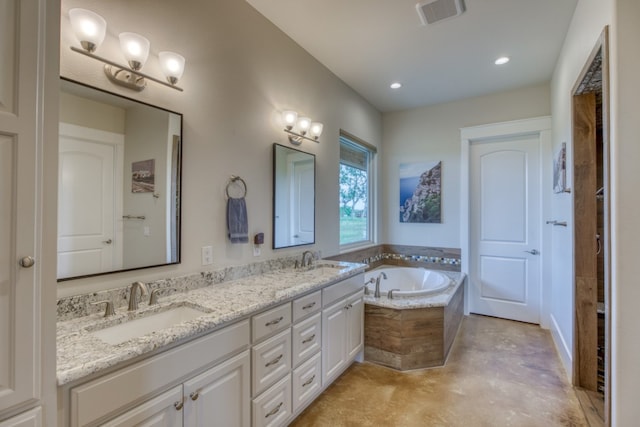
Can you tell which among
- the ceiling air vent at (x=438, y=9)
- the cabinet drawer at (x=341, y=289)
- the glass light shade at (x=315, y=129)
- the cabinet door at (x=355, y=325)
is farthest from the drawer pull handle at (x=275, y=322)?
the ceiling air vent at (x=438, y=9)

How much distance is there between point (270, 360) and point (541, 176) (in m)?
3.58

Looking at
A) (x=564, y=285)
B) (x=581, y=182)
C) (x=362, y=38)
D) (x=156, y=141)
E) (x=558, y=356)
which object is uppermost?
(x=362, y=38)

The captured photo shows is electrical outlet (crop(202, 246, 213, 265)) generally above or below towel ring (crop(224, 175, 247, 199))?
below

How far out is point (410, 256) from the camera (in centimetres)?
426

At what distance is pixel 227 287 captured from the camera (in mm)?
1865

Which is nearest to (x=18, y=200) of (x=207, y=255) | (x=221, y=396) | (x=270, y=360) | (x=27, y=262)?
(x=27, y=262)

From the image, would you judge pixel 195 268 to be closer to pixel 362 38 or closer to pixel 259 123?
pixel 259 123

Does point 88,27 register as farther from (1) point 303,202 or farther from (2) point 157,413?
(1) point 303,202

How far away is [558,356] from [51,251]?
12.0 ft

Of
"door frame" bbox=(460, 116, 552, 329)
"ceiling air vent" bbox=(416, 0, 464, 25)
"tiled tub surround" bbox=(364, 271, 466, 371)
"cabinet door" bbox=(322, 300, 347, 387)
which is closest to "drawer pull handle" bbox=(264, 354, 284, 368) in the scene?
"cabinet door" bbox=(322, 300, 347, 387)

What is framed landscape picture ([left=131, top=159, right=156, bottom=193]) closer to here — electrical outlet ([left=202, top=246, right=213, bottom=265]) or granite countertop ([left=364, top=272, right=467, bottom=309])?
electrical outlet ([left=202, top=246, right=213, bottom=265])

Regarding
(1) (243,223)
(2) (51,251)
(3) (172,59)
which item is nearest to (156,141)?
(3) (172,59)

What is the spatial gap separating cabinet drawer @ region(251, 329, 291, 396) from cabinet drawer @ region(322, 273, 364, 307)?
0.43 metres
